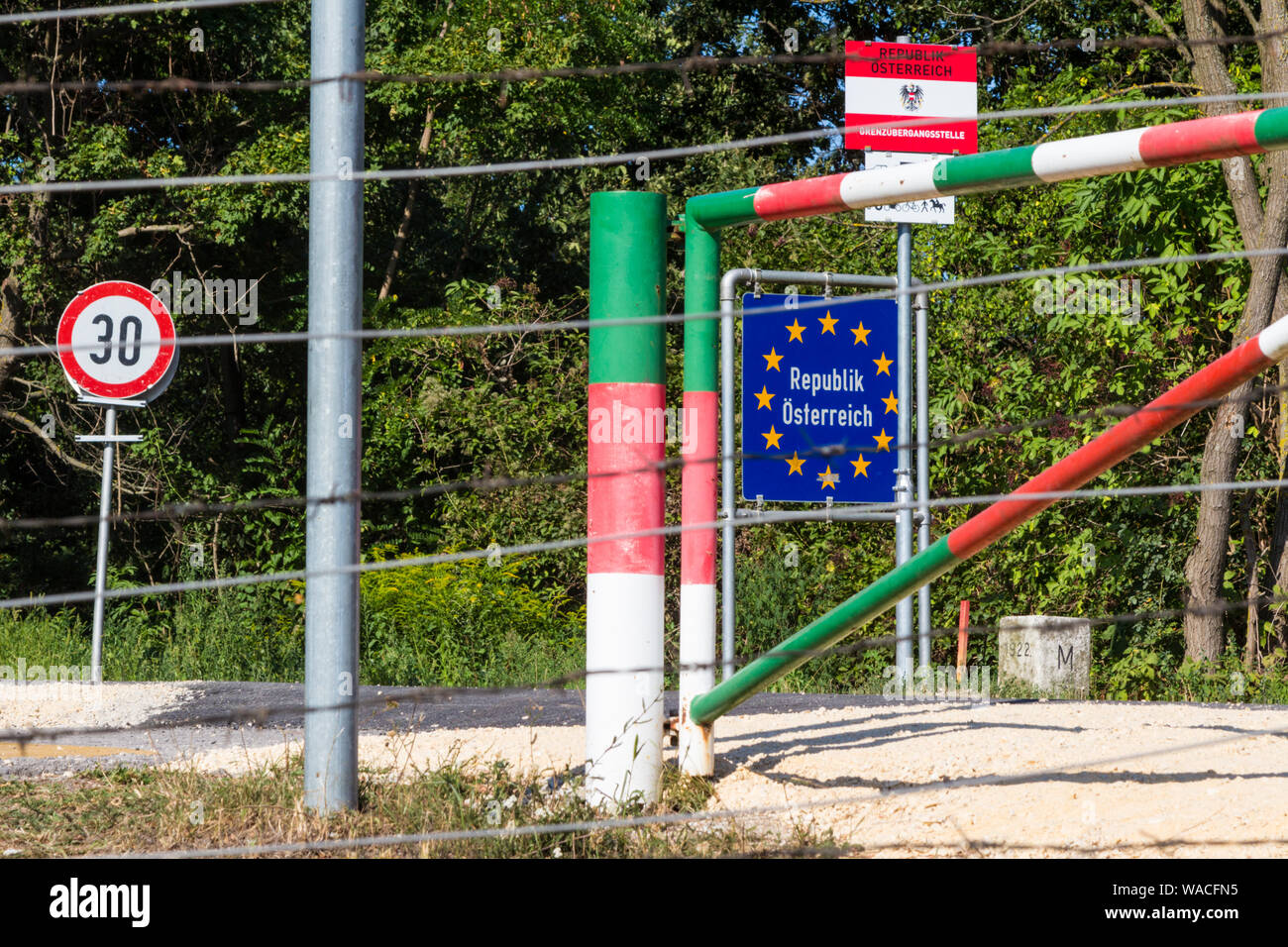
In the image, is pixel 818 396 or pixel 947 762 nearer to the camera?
pixel 947 762

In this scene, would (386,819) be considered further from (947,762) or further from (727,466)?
(727,466)

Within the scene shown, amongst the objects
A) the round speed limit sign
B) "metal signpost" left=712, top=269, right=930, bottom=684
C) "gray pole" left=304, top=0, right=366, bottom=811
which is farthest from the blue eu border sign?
the round speed limit sign

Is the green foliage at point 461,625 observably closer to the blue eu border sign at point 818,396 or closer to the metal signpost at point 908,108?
the blue eu border sign at point 818,396

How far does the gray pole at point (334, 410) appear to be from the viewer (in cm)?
400

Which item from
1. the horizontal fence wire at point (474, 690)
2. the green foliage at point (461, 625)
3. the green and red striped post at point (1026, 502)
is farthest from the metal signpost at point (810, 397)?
the green and red striped post at point (1026, 502)

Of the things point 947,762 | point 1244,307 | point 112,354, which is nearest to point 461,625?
point 112,354

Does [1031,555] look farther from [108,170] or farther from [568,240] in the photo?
[568,240]

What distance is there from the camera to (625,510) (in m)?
4.15

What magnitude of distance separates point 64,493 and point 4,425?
1.31 meters

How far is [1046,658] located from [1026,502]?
495 cm

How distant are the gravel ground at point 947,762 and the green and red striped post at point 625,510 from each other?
1.23ft

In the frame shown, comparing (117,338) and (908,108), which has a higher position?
(908,108)

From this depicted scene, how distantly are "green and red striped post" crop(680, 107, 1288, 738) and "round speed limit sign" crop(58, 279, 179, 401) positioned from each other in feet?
14.2

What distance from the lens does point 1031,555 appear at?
10141 mm
